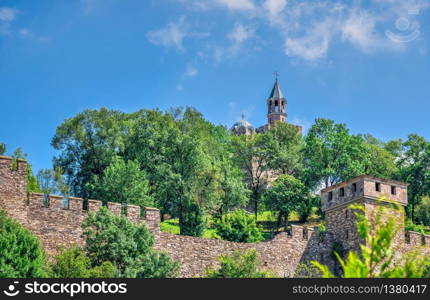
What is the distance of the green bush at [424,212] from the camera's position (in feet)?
182

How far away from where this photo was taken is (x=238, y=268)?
112 ft

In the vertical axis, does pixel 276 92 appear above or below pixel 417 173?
above

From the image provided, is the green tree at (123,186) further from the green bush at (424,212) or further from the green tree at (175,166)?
the green bush at (424,212)

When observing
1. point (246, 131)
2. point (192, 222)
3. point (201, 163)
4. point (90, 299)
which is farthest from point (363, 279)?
point (246, 131)

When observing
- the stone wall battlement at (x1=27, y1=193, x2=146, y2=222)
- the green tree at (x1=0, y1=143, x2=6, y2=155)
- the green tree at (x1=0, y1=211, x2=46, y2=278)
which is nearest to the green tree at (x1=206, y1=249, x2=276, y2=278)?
the stone wall battlement at (x1=27, y1=193, x2=146, y2=222)

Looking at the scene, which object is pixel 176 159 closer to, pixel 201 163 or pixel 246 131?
pixel 201 163

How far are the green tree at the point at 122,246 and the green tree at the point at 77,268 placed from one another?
67cm

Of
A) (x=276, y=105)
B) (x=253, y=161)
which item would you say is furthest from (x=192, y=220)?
(x=276, y=105)

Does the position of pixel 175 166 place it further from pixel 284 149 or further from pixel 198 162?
pixel 284 149

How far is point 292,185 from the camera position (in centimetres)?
5559

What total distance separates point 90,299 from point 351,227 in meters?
23.1

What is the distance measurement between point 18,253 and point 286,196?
28647 millimetres

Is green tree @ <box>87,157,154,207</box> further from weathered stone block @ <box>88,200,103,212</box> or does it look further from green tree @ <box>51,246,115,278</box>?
green tree @ <box>51,246,115,278</box>

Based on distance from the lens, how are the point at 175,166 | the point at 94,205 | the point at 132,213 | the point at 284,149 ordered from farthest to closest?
1. the point at 284,149
2. the point at 175,166
3. the point at 132,213
4. the point at 94,205
